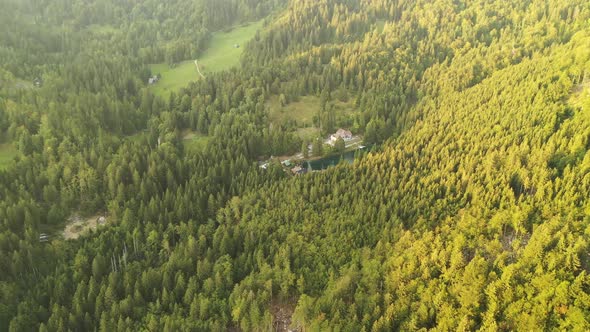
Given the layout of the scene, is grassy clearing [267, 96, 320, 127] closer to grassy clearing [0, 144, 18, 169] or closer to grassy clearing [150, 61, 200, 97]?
grassy clearing [150, 61, 200, 97]

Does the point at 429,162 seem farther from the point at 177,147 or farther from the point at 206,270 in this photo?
the point at 177,147

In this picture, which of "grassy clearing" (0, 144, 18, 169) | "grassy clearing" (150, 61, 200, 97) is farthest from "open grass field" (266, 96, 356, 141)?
"grassy clearing" (0, 144, 18, 169)

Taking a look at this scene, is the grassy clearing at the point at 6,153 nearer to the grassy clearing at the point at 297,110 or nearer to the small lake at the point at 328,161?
the grassy clearing at the point at 297,110

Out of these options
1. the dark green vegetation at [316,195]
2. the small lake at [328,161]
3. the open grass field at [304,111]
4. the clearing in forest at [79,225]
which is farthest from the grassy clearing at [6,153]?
the small lake at [328,161]

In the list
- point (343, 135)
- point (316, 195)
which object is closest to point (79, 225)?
point (316, 195)

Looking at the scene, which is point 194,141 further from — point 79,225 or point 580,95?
point 580,95
